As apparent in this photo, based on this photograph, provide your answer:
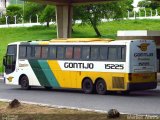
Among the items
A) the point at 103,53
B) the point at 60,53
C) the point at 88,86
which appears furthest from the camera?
the point at 60,53

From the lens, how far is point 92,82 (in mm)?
27422

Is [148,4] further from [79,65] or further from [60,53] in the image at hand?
[79,65]

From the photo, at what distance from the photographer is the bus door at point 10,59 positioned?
31.6 m

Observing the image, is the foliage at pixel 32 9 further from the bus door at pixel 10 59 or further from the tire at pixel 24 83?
the tire at pixel 24 83

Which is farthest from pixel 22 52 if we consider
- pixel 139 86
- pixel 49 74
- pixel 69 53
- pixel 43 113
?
pixel 43 113

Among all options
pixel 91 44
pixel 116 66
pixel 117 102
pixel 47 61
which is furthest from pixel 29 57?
pixel 117 102

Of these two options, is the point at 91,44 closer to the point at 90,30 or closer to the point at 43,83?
the point at 43,83

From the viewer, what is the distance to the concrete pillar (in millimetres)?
46562

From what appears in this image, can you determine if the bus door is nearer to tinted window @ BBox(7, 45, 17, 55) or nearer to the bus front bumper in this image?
tinted window @ BBox(7, 45, 17, 55)

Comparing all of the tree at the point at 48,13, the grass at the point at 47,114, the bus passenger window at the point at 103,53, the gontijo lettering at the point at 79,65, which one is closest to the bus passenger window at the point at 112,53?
the bus passenger window at the point at 103,53

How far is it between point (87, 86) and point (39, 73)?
3.55 m

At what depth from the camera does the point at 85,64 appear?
2788 cm

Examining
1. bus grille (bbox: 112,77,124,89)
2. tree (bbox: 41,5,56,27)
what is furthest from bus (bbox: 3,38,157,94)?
tree (bbox: 41,5,56,27)

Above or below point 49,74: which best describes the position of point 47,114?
below
